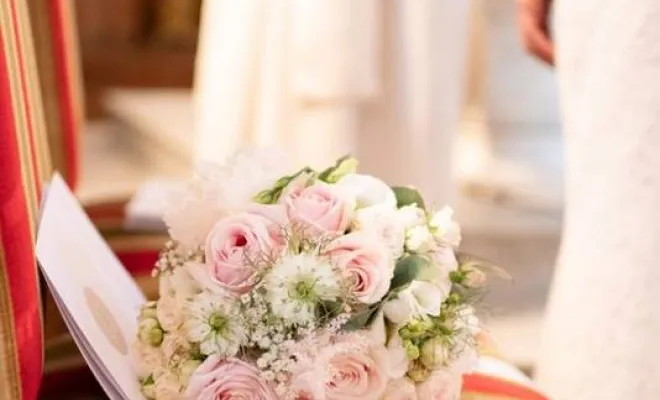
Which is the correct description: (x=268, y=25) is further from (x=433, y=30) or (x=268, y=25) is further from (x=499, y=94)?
(x=499, y=94)

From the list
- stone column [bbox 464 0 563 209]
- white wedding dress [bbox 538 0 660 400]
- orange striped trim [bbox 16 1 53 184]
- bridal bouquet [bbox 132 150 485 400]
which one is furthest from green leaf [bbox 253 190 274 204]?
stone column [bbox 464 0 563 209]

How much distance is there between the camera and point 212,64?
5.56 feet

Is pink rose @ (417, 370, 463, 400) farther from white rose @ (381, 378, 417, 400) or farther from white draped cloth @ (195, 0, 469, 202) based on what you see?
white draped cloth @ (195, 0, 469, 202)

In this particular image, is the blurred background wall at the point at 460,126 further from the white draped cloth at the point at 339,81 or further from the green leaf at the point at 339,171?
the green leaf at the point at 339,171

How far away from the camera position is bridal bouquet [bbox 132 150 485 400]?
709mm

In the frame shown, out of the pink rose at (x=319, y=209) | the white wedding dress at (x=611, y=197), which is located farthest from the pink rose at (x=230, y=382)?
the white wedding dress at (x=611, y=197)

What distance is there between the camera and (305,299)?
705mm

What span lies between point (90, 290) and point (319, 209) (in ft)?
0.75

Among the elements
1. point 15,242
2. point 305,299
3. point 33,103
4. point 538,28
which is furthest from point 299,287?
point 538,28

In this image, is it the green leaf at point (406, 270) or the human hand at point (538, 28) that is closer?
the green leaf at point (406, 270)

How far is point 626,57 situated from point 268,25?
76cm

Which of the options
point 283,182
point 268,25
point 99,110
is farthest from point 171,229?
point 99,110

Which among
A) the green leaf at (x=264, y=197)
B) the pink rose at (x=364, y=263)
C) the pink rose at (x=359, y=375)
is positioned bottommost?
A: the pink rose at (x=359, y=375)

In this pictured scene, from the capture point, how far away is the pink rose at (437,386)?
0.74 metres
